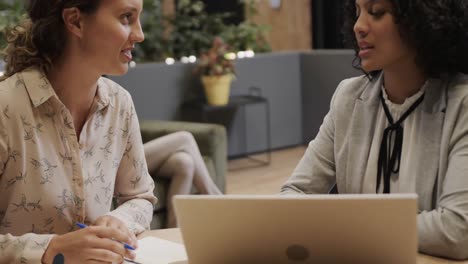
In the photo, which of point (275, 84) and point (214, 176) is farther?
point (275, 84)

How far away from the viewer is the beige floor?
522cm

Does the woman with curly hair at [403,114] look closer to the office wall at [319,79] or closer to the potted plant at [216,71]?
the potted plant at [216,71]

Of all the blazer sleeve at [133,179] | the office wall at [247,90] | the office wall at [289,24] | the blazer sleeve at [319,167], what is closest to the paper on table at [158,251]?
the blazer sleeve at [133,179]

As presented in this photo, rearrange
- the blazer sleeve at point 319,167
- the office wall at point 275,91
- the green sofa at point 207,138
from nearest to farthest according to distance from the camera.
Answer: the blazer sleeve at point 319,167
the green sofa at point 207,138
the office wall at point 275,91

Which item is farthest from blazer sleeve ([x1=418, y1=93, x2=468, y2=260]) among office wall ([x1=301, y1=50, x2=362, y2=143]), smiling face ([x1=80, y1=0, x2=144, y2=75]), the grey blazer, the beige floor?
office wall ([x1=301, y1=50, x2=362, y2=143])

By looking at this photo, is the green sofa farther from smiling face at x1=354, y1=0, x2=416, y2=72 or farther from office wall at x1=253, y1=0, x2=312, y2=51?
office wall at x1=253, y1=0, x2=312, y2=51

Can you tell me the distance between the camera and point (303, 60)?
6691mm

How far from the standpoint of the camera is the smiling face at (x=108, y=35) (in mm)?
1750

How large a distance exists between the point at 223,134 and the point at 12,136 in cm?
257

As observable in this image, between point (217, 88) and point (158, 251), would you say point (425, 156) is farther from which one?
point (217, 88)

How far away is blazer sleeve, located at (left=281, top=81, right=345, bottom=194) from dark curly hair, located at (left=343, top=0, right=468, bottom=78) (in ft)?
0.86

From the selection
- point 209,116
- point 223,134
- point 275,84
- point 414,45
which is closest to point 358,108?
point 414,45

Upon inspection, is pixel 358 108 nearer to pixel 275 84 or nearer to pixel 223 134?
pixel 223 134

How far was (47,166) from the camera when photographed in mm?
1740
